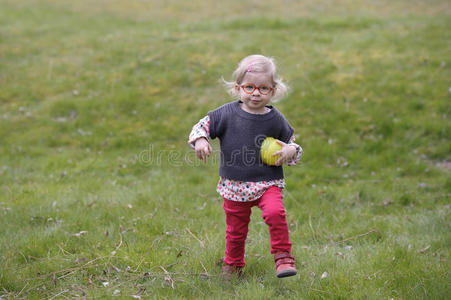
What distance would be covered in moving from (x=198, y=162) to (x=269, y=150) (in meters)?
4.53

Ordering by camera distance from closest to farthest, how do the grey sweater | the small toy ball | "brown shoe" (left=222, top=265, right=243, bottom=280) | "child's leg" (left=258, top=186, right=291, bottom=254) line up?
"child's leg" (left=258, top=186, right=291, bottom=254), the small toy ball, the grey sweater, "brown shoe" (left=222, top=265, right=243, bottom=280)

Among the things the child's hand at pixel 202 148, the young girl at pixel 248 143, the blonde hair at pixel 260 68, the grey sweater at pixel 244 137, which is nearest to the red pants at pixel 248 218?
the young girl at pixel 248 143

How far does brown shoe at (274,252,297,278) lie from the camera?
3.64m

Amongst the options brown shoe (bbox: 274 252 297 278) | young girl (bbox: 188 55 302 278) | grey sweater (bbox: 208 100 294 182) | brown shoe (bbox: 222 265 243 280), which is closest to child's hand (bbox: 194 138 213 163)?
young girl (bbox: 188 55 302 278)

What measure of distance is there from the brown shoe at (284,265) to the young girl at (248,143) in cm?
9

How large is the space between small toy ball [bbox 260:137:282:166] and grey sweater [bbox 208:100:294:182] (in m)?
0.06

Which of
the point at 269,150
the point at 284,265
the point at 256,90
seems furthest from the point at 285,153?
the point at 284,265

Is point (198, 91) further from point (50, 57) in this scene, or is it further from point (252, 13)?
point (252, 13)

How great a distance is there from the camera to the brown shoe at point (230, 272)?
13.9 feet

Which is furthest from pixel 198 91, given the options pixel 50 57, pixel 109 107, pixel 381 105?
pixel 50 57

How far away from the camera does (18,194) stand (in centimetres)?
644

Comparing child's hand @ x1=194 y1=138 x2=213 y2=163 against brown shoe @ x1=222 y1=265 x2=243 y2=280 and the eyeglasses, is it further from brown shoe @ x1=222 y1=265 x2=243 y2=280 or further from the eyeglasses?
brown shoe @ x1=222 y1=265 x2=243 y2=280

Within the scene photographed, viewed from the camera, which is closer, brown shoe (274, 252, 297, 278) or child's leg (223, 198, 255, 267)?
brown shoe (274, 252, 297, 278)

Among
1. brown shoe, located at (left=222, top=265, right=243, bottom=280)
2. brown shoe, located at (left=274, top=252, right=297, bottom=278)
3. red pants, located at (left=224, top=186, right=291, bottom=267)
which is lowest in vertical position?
brown shoe, located at (left=222, top=265, right=243, bottom=280)
